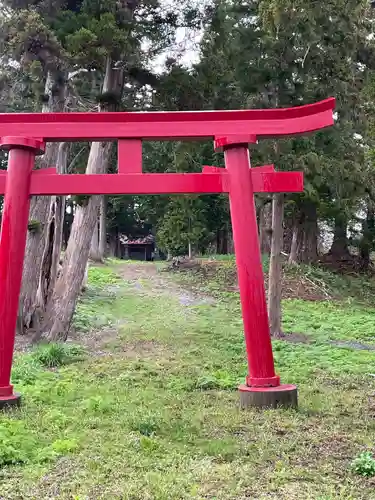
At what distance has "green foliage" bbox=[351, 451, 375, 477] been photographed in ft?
13.1

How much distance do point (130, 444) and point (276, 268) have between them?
7.67 m

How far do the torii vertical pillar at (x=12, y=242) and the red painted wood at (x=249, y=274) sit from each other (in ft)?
7.89

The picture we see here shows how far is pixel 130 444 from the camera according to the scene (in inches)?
185

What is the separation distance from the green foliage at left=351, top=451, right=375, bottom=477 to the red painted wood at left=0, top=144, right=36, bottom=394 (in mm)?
3761

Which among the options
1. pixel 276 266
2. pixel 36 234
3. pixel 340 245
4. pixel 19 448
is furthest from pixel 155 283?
pixel 19 448

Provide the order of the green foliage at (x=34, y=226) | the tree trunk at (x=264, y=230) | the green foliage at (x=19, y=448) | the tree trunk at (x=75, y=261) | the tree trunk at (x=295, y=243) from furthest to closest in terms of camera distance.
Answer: the tree trunk at (x=264, y=230), the tree trunk at (x=295, y=243), the green foliage at (x=34, y=226), the tree trunk at (x=75, y=261), the green foliage at (x=19, y=448)

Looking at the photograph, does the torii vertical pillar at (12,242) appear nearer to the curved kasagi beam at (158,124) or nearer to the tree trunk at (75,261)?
the curved kasagi beam at (158,124)

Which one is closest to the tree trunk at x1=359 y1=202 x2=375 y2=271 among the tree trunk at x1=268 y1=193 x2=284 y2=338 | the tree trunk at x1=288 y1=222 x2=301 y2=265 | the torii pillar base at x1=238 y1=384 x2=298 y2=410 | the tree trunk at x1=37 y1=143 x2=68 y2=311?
the tree trunk at x1=288 y1=222 x2=301 y2=265

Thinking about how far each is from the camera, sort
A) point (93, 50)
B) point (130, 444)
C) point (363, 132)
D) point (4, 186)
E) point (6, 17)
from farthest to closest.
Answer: point (363, 132) < point (6, 17) < point (93, 50) < point (4, 186) < point (130, 444)

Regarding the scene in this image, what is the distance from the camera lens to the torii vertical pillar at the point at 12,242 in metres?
6.25

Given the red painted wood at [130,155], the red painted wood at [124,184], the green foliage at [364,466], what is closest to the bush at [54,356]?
the red painted wood at [124,184]

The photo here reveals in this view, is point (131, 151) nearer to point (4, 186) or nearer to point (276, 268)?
point (4, 186)

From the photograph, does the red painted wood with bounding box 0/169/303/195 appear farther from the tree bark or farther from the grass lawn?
the tree bark

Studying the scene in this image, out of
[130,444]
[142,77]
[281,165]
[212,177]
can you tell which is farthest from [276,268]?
[130,444]
